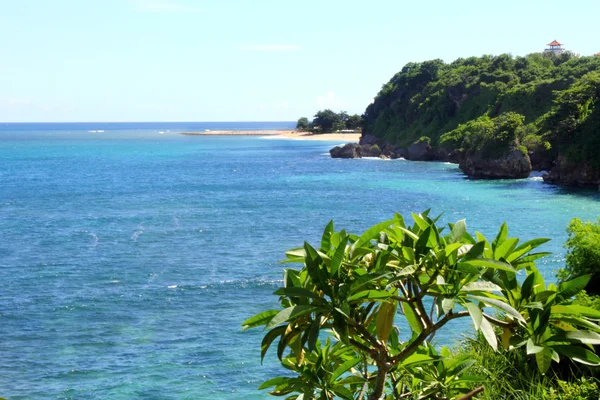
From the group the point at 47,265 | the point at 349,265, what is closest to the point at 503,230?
the point at 349,265

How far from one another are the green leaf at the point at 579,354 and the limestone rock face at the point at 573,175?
53.0 meters

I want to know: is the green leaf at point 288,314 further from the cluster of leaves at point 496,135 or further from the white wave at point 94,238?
the cluster of leaves at point 496,135

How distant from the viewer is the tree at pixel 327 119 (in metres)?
172

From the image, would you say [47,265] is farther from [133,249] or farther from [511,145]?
[511,145]

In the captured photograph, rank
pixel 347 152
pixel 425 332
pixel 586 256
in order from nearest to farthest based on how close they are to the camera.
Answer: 1. pixel 425 332
2. pixel 586 256
3. pixel 347 152

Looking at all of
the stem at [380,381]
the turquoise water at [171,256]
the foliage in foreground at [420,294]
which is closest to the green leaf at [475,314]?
the foliage in foreground at [420,294]

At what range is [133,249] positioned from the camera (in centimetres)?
3319

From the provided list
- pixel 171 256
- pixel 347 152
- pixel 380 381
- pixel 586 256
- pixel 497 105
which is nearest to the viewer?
pixel 380 381

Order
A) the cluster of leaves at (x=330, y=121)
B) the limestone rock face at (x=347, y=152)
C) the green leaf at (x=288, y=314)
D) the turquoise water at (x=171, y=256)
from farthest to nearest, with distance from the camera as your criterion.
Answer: the cluster of leaves at (x=330, y=121) < the limestone rock face at (x=347, y=152) < the turquoise water at (x=171, y=256) < the green leaf at (x=288, y=314)

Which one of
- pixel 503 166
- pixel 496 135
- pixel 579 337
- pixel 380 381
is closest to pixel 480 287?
pixel 579 337

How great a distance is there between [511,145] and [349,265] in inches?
2484

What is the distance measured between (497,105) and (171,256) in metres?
63.9

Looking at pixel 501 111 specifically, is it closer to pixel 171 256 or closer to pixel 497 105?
pixel 497 105

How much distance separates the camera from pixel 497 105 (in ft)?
280
